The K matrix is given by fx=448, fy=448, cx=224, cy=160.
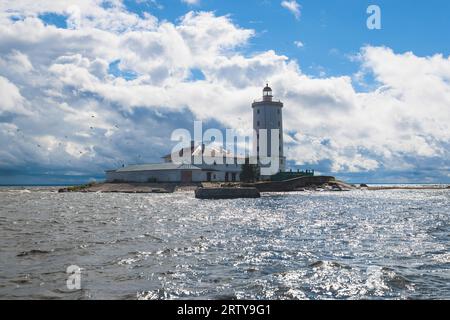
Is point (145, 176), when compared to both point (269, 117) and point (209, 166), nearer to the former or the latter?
point (209, 166)

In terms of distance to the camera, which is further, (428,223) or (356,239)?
(428,223)

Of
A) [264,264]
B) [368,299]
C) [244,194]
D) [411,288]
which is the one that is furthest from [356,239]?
[244,194]

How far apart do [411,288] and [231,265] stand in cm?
531

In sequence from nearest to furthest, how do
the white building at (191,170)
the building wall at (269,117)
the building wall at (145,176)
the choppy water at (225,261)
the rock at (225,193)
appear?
the choppy water at (225,261)
the rock at (225,193)
the building wall at (145,176)
the white building at (191,170)
the building wall at (269,117)

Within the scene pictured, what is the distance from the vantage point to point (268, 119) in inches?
3627

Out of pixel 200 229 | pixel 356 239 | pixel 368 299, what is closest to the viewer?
pixel 368 299

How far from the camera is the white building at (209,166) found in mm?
88125

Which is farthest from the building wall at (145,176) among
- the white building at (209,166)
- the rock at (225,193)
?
the rock at (225,193)

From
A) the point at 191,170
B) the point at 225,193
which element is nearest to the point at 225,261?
the point at 225,193

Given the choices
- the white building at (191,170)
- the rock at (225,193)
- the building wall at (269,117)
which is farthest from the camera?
the building wall at (269,117)

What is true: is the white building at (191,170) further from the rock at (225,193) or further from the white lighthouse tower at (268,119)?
the rock at (225,193)
